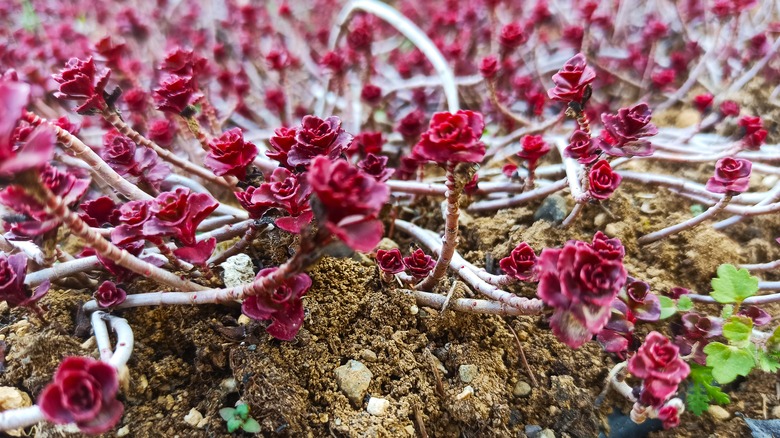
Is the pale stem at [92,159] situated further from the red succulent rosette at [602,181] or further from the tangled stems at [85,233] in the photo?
the red succulent rosette at [602,181]

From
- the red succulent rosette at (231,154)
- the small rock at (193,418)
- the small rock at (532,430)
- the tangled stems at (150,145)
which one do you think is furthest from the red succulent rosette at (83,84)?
the small rock at (532,430)

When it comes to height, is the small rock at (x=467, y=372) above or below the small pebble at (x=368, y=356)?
above

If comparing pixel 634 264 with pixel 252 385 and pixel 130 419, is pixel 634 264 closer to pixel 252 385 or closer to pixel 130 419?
pixel 252 385

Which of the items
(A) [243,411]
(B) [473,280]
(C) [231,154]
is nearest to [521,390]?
(B) [473,280]

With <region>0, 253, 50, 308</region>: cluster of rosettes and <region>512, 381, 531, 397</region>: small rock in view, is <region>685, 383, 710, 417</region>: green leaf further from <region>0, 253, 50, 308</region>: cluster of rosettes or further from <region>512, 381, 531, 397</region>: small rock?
<region>0, 253, 50, 308</region>: cluster of rosettes

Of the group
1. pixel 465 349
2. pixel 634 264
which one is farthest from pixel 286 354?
pixel 634 264

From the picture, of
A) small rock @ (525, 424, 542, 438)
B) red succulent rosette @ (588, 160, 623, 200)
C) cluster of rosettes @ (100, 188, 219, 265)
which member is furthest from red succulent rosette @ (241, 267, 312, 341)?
red succulent rosette @ (588, 160, 623, 200)
